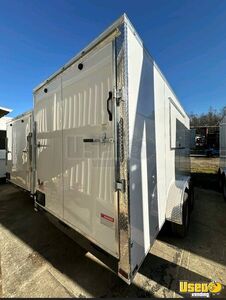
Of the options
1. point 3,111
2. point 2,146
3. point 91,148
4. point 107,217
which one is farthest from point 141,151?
point 2,146

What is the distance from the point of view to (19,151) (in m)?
5.48

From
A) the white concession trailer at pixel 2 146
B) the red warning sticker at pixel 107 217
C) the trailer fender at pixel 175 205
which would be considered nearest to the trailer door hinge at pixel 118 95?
the red warning sticker at pixel 107 217

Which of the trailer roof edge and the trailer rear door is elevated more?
the trailer roof edge

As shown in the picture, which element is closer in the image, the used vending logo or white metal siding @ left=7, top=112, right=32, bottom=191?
the used vending logo

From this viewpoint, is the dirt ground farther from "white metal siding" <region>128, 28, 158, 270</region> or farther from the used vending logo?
"white metal siding" <region>128, 28, 158, 270</region>

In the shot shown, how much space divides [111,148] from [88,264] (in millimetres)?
1909

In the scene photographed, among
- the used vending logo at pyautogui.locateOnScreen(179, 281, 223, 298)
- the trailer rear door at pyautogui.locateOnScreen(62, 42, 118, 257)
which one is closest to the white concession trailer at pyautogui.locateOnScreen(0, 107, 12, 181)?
the trailer rear door at pyautogui.locateOnScreen(62, 42, 118, 257)

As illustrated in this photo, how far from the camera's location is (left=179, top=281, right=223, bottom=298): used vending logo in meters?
2.17

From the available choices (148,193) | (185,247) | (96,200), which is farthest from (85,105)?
(185,247)

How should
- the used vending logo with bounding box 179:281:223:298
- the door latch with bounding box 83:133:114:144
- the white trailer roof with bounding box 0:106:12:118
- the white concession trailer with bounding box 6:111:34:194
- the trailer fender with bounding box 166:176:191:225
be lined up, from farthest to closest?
the white trailer roof with bounding box 0:106:12:118, the white concession trailer with bounding box 6:111:34:194, the trailer fender with bounding box 166:176:191:225, the used vending logo with bounding box 179:281:223:298, the door latch with bounding box 83:133:114:144

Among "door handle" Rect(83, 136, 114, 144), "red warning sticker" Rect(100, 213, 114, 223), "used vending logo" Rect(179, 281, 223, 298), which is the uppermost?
"door handle" Rect(83, 136, 114, 144)

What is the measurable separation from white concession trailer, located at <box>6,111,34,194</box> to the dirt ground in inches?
54.9

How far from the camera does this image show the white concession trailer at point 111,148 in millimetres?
1725

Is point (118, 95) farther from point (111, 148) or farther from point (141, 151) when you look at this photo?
point (141, 151)
